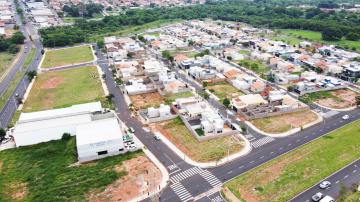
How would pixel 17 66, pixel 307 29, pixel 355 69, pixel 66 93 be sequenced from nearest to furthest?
pixel 66 93 < pixel 355 69 < pixel 17 66 < pixel 307 29

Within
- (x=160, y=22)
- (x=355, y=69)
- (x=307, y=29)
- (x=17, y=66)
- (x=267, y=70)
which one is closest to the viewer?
(x=355, y=69)

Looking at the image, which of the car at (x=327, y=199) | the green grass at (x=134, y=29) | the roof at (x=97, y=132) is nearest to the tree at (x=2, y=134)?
the roof at (x=97, y=132)

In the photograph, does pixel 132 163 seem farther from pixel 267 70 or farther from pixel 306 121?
pixel 267 70

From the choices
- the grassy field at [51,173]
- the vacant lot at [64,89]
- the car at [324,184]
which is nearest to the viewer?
the car at [324,184]

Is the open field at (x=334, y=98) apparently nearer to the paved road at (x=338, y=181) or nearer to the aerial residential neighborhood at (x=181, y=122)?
the aerial residential neighborhood at (x=181, y=122)

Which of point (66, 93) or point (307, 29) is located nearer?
point (66, 93)

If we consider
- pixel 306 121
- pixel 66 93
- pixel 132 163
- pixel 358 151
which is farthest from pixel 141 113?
pixel 358 151
